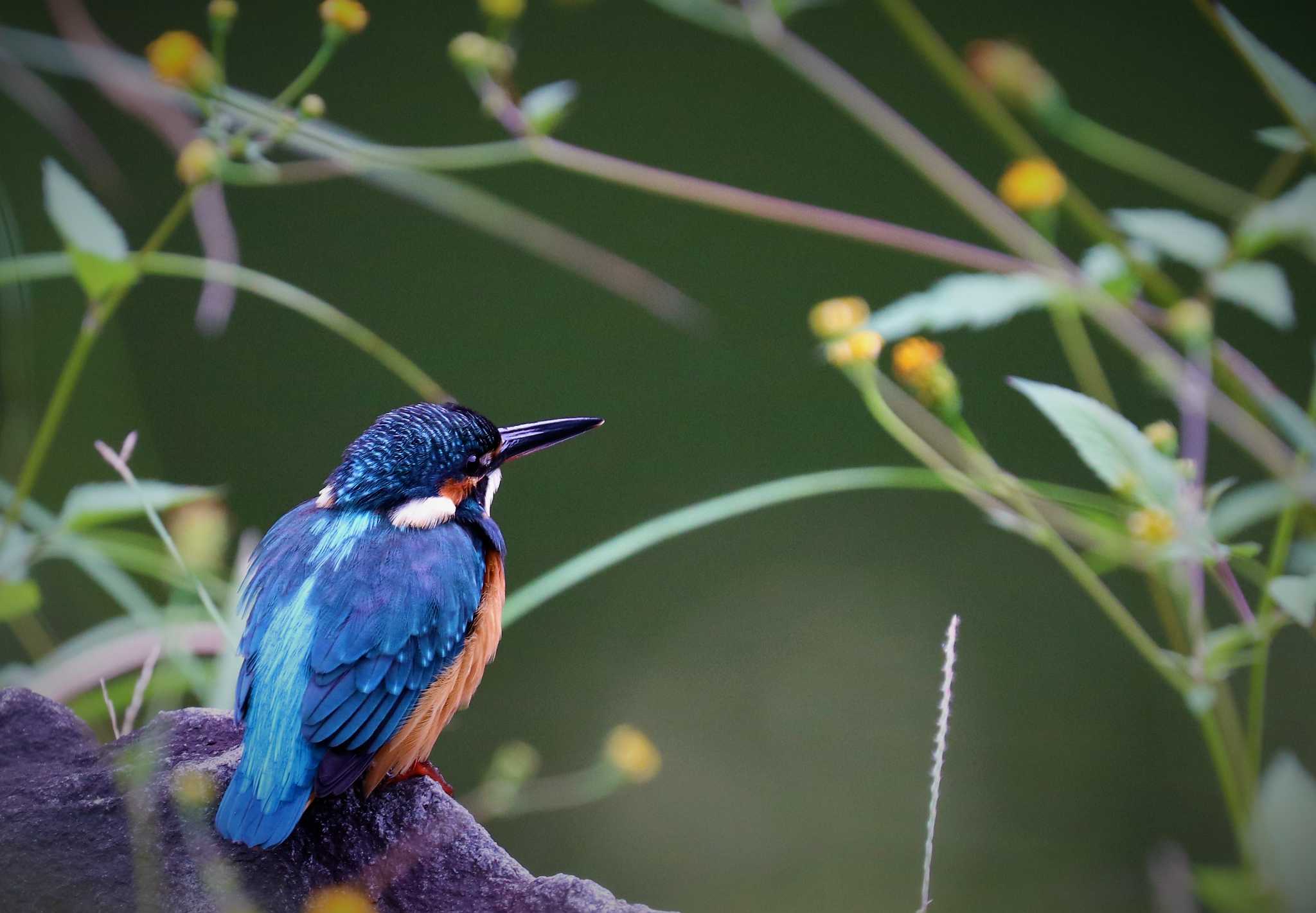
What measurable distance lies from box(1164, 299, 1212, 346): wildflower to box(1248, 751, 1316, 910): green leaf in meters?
0.44

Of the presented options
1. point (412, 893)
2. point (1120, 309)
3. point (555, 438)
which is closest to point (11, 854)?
point (412, 893)

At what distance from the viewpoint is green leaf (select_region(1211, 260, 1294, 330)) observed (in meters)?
1.31

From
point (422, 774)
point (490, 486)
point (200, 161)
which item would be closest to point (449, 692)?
point (422, 774)

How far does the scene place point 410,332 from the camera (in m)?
3.00

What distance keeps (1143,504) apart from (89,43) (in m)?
1.76

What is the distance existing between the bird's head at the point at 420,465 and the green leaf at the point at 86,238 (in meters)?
0.36

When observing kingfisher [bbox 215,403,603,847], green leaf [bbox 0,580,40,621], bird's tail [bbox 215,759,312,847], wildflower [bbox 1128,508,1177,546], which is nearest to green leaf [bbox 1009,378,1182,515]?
wildflower [bbox 1128,508,1177,546]

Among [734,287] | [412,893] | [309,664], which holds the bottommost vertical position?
[412,893]

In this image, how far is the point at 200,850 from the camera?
1399 millimetres

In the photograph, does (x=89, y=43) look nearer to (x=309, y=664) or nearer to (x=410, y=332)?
(x=410, y=332)

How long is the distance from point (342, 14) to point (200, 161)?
9.9 inches

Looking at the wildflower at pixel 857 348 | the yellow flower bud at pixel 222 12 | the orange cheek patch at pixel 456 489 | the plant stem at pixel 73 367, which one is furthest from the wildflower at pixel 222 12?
the wildflower at pixel 857 348

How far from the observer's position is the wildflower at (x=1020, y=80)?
1.39 metres

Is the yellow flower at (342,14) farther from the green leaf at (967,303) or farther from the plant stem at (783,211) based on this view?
the green leaf at (967,303)
